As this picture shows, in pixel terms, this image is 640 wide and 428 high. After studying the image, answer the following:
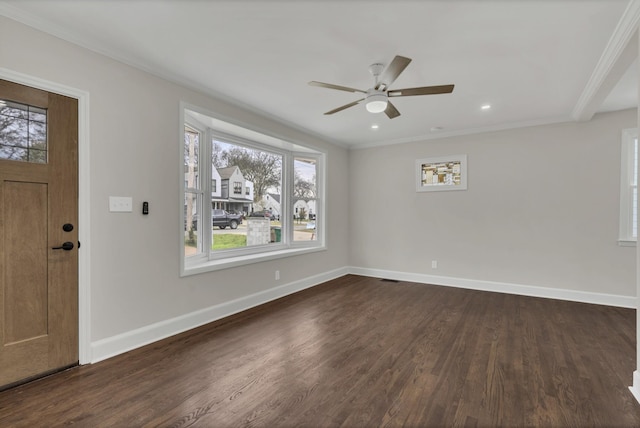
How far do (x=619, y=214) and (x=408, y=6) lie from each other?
13.5ft

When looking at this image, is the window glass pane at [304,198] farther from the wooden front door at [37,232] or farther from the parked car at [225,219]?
the wooden front door at [37,232]

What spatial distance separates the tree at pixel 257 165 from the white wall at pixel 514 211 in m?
1.91

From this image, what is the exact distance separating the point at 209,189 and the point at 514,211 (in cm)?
445

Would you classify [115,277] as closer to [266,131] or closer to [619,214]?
[266,131]

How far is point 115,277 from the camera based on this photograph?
2.57 m

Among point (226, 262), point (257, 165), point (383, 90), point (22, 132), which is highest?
point (383, 90)

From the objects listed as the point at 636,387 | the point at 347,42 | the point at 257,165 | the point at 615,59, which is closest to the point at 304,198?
the point at 257,165

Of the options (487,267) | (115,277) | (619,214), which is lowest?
(487,267)

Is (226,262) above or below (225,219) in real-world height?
below

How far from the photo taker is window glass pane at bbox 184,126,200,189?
354cm

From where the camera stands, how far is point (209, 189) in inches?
148

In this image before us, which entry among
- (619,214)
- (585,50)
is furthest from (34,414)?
(619,214)

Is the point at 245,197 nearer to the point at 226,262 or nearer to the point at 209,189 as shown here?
the point at 209,189

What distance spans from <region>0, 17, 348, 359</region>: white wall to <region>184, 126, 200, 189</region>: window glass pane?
1.56 feet
